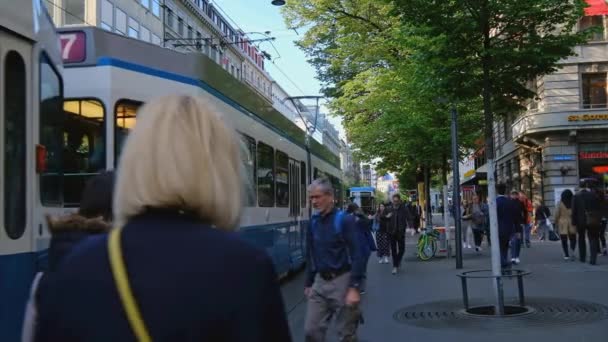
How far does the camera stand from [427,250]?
56.7 feet

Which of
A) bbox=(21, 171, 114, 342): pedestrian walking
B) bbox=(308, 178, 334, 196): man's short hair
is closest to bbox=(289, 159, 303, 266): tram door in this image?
bbox=(308, 178, 334, 196): man's short hair

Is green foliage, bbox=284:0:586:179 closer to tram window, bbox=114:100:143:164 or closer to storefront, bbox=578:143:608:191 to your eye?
tram window, bbox=114:100:143:164

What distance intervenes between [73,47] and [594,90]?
2918 centimetres

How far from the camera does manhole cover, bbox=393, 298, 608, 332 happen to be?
7.91m

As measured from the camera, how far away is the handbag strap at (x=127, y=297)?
1.40 metres

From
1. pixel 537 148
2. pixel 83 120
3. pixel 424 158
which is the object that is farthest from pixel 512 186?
pixel 83 120

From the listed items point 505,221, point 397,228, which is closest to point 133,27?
point 397,228

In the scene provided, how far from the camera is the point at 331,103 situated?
97.7ft

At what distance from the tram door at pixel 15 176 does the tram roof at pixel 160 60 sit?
83.6 inches

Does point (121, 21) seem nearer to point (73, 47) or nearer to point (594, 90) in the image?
point (594, 90)

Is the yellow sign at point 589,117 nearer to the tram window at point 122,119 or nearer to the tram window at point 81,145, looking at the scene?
the tram window at point 122,119

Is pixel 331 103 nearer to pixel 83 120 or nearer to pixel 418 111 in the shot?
pixel 418 111

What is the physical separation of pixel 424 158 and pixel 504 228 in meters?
13.7

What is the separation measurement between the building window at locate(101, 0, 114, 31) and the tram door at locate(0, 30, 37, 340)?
3544cm
